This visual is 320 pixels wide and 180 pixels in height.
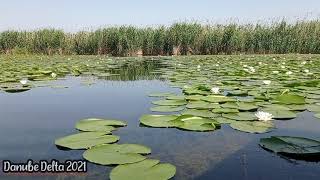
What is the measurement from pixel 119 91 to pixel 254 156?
2575mm

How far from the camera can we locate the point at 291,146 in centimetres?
167

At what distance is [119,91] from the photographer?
4.02 metres

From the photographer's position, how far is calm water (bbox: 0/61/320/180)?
57.1 inches

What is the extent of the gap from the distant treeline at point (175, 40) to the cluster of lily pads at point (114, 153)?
1399cm

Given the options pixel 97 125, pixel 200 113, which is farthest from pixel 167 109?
pixel 97 125

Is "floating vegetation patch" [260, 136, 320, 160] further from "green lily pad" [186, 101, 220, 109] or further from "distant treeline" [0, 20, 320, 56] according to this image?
"distant treeline" [0, 20, 320, 56]

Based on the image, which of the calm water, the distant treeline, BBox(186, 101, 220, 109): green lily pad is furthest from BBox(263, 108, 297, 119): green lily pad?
the distant treeline

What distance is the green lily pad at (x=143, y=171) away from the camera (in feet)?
4.29

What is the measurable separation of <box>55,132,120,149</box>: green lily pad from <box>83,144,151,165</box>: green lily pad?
0.30 ft

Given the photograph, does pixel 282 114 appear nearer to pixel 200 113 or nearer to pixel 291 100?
pixel 291 100

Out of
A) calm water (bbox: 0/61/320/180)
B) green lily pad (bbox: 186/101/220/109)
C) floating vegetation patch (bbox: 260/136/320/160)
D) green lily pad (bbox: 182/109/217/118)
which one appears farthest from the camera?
green lily pad (bbox: 186/101/220/109)

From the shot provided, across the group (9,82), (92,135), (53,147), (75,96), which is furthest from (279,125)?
(9,82)

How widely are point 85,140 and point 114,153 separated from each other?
0.30m

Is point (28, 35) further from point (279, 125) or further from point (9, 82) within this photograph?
point (279, 125)
